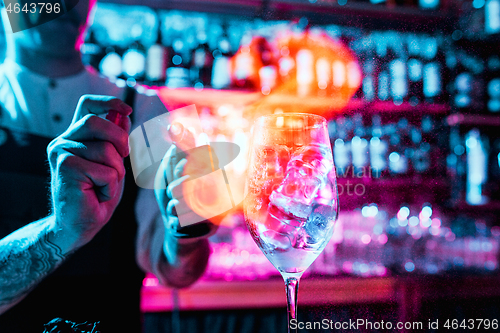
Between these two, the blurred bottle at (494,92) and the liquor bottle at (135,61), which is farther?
the blurred bottle at (494,92)

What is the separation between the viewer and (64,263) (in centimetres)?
90

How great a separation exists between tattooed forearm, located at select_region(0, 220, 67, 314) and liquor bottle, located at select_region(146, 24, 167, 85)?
1.47 m

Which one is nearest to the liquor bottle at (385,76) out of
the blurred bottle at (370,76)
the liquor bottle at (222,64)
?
the blurred bottle at (370,76)

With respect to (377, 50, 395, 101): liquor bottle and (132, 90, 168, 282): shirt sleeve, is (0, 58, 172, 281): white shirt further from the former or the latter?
(377, 50, 395, 101): liquor bottle

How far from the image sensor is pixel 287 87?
7.17 ft

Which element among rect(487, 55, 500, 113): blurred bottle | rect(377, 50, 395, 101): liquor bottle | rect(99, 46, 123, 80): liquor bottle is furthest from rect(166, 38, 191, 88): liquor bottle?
rect(487, 55, 500, 113): blurred bottle

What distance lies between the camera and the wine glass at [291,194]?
49 cm

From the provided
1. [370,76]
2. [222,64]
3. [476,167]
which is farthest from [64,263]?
[476,167]

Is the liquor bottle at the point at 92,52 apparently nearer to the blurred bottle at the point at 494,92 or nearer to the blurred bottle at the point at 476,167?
the blurred bottle at the point at 476,167

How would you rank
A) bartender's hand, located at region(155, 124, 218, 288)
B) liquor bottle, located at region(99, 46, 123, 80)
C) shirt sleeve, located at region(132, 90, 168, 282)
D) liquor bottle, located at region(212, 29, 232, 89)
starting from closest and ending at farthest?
bartender's hand, located at region(155, 124, 218, 288) < shirt sleeve, located at region(132, 90, 168, 282) < liquor bottle, located at region(99, 46, 123, 80) < liquor bottle, located at region(212, 29, 232, 89)

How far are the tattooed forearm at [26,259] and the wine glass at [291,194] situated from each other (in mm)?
489

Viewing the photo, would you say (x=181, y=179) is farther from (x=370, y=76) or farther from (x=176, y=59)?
(x=176, y=59)

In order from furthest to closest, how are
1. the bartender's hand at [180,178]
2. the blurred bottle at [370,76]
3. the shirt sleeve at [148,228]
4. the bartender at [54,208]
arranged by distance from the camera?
the shirt sleeve at [148,228] → the bartender at [54,208] → the blurred bottle at [370,76] → the bartender's hand at [180,178]

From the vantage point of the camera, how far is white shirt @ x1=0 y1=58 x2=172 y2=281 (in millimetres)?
865
